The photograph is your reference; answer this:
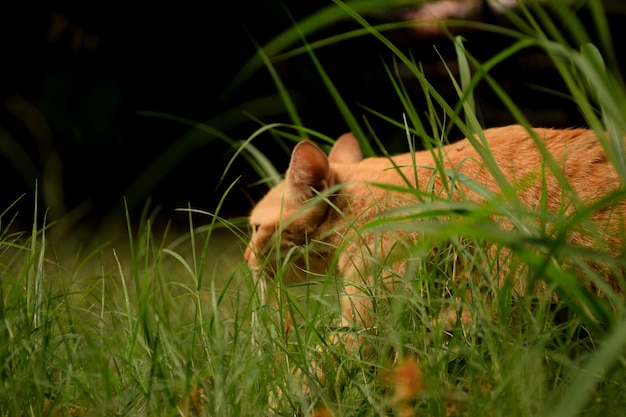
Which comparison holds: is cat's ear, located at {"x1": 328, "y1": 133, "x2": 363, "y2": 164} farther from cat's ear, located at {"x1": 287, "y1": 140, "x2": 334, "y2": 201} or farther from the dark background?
the dark background

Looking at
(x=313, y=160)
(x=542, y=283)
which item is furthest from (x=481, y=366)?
(x=313, y=160)

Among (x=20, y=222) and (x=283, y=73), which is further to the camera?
(x=20, y=222)

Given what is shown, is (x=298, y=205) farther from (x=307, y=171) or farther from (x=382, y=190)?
(x=382, y=190)

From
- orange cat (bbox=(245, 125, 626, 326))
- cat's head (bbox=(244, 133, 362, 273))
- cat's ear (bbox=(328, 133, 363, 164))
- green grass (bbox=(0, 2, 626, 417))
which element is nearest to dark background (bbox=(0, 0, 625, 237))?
cat's ear (bbox=(328, 133, 363, 164))

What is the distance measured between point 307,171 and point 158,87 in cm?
241

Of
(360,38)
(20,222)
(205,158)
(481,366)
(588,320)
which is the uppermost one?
(360,38)

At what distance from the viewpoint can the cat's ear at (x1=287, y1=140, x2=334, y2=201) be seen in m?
2.16

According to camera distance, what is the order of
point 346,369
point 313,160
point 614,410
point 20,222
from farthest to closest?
point 20,222, point 313,160, point 346,369, point 614,410

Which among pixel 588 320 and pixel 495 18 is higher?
pixel 495 18

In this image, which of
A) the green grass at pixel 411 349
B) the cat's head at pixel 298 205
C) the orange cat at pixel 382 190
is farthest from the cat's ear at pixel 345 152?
the green grass at pixel 411 349

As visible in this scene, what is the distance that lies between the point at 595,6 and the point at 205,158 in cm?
367

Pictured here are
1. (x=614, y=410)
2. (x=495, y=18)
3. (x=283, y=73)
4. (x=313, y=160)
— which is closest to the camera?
(x=614, y=410)

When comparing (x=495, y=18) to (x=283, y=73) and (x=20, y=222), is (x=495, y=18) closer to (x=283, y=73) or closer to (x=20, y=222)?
(x=283, y=73)

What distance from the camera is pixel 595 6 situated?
125 centimetres
